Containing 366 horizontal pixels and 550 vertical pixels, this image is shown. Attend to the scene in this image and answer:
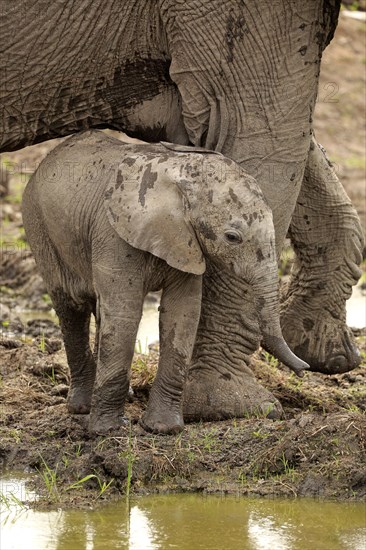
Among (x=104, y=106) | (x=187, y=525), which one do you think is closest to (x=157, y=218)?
(x=104, y=106)

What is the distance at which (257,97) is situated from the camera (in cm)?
653

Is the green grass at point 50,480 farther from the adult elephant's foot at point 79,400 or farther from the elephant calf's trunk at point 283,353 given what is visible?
the elephant calf's trunk at point 283,353

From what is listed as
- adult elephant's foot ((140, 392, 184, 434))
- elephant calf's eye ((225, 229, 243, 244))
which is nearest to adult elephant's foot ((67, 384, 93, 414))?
adult elephant's foot ((140, 392, 184, 434))

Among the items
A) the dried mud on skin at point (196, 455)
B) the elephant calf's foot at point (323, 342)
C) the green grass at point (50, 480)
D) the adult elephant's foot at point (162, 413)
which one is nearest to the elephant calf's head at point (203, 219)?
the dried mud on skin at point (196, 455)

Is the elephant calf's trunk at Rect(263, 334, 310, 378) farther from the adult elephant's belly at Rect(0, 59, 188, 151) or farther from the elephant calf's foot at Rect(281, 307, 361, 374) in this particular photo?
the elephant calf's foot at Rect(281, 307, 361, 374)

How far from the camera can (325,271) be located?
753 centimetres

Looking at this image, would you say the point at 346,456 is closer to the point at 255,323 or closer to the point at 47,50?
the point at 255,323

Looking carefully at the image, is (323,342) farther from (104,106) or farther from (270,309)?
(104,106)

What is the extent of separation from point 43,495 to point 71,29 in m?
2.03

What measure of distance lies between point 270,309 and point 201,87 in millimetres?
1076

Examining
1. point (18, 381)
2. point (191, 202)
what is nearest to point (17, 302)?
point (18, 381)

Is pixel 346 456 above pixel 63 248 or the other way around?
the other way around

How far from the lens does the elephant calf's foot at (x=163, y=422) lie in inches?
252

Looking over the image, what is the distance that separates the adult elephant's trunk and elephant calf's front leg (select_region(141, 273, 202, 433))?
40 cm
